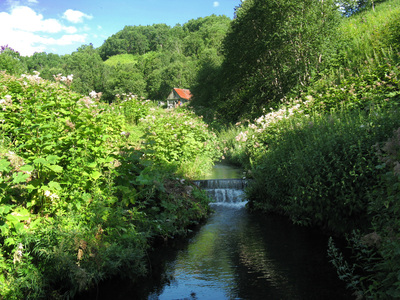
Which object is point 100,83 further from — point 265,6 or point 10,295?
point 10,295

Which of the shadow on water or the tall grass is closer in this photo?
the shadow on water

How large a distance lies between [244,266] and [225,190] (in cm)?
467

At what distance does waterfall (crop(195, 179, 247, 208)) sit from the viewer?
9.20m

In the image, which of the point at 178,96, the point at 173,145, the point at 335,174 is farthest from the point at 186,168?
the point at 178,96

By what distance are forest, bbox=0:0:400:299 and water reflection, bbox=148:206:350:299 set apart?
1.01 feet

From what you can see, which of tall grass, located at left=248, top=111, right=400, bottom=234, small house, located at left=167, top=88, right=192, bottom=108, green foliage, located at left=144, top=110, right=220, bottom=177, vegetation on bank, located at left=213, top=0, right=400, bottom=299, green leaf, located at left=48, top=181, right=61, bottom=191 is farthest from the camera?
small house, located at left=167, top=88, right=192, bottom=108

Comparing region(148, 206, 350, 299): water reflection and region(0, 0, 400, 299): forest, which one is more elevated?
region(0, 0, 400, 299): forest

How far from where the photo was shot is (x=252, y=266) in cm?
488

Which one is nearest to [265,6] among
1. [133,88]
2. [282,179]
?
[282,179]

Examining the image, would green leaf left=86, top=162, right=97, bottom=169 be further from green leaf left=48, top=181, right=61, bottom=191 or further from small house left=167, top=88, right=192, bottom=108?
small house left=167, top=88, right=192, bottom=108

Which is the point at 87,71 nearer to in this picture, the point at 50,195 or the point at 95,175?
the point at 95,175

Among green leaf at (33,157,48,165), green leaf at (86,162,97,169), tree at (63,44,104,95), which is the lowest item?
green leaf at (86,162,97,169)

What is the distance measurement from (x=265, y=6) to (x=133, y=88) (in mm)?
69558

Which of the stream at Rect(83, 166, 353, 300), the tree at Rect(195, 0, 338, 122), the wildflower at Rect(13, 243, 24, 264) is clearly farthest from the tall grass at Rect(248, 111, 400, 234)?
the tree at Rect(195, 0, 338, 122)
